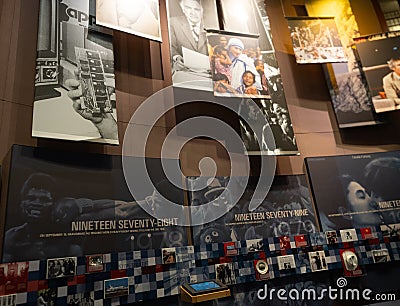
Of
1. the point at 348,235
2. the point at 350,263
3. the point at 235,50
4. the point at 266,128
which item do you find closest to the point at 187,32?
the point at 235,50

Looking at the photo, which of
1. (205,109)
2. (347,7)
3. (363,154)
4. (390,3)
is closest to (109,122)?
(205,109)

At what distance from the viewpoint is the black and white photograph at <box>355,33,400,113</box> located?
3457 mm

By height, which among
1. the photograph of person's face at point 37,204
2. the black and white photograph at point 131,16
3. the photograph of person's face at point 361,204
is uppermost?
the black and white photograph at point 131,16

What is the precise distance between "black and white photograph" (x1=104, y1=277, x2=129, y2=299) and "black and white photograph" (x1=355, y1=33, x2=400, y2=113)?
131 inches

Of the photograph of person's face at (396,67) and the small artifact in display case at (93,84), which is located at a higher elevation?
the photograph of person's face at (396,67)

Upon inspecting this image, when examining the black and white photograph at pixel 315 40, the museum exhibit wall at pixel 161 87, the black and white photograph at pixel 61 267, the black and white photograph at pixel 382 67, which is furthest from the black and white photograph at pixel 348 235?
the black and white photograph at pixel 61 267

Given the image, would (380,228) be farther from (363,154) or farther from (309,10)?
(309,10)

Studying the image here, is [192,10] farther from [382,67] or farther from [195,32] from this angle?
[382,67]

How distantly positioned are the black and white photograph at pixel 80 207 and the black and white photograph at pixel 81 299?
290mm

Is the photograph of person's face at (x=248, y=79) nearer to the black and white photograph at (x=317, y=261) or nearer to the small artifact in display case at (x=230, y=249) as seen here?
Result: the small artifact in display case at (x=230, y=249)

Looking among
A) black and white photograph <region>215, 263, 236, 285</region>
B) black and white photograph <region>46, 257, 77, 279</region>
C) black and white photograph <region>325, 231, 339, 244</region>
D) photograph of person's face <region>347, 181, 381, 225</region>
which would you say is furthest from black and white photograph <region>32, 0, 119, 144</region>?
photograph of person's face <region>347, 181, 381, 225</region>

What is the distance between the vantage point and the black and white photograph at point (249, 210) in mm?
2811

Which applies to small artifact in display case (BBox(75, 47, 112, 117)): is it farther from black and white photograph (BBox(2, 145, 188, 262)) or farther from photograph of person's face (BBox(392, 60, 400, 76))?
photograph of person's face (BBox(392, 60, 400, 76))

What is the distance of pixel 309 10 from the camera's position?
4.04 meters
